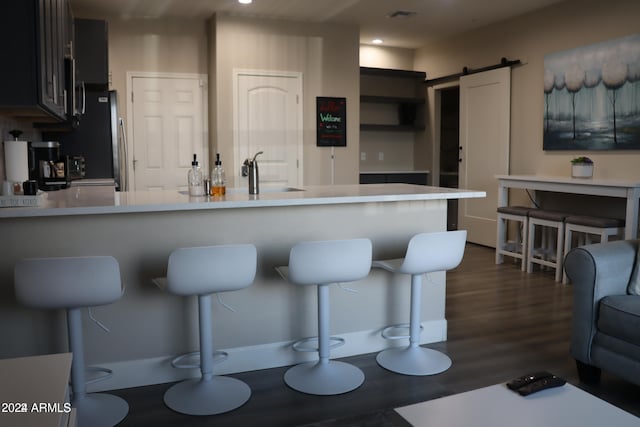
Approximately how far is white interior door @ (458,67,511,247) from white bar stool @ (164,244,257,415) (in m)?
4.70

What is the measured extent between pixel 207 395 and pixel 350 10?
4677 millimetres

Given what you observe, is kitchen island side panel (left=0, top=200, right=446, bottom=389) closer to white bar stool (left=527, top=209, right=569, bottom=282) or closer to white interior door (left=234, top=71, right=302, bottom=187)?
white bar stool (left=527, top=209, right=569, bottom=282)

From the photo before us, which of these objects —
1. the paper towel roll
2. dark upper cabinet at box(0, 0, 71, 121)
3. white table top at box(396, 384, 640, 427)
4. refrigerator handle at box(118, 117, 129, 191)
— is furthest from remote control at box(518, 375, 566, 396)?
refrigerator handle at box(118, 117, 129, 191)

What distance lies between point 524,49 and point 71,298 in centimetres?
558

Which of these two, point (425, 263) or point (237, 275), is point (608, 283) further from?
point (237, 275)

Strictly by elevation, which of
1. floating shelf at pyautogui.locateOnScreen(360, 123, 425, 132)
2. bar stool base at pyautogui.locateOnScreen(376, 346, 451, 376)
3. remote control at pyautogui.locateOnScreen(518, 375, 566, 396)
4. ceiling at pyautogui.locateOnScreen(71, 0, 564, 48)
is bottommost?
bar stool base at pyautogui.locateOnScreen(376, 346, 451, 376)

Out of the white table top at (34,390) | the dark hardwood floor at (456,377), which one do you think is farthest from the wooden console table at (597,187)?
the white table top at (34,390)

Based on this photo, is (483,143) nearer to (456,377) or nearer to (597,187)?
(597,187)

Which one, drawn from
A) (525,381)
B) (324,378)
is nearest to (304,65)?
(324,378)

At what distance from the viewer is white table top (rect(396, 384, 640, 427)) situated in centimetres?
176

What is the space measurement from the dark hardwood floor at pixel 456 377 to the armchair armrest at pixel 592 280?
0.26 m

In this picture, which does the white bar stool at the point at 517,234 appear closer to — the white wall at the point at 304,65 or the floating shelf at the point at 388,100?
the white wall at the point at 304,65

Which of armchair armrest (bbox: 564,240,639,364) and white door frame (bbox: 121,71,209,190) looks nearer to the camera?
armchair armrest (bbox: 564,240,639,364)

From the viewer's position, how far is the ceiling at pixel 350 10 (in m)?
5.80
